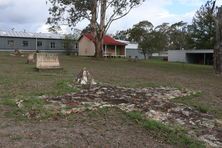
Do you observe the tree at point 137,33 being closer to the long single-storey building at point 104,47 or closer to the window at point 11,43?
the long single-storey building at point 104,47

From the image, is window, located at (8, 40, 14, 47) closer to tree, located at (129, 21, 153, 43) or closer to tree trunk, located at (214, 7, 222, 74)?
tree, located at (129, 21, 153, 43)

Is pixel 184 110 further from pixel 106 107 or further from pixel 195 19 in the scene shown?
pixel 195 19

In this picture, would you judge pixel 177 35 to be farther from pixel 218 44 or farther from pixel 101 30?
pixel 218 44

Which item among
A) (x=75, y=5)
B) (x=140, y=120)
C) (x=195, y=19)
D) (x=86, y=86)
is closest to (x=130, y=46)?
(x=195, y=19)

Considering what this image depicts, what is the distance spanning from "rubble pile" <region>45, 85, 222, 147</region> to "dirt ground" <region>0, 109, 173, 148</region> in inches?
28.9

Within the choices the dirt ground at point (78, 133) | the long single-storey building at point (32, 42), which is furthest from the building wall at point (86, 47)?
the dirt ground at point (78, 133)

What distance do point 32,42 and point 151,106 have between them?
5210 cm

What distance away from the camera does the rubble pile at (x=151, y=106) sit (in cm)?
698

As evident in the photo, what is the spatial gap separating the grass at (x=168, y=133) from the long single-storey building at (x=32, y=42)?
5113 cm

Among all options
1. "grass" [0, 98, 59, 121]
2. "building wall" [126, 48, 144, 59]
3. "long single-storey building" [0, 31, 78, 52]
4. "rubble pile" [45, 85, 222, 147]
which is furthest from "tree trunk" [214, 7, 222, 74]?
"building wall" [126, 48, 144, 59]

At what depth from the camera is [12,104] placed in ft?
27.6

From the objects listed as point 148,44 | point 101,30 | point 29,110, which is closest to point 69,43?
point 148,44

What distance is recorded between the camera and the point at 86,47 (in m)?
59.9

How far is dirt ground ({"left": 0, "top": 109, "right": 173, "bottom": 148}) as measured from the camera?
5.79 m
